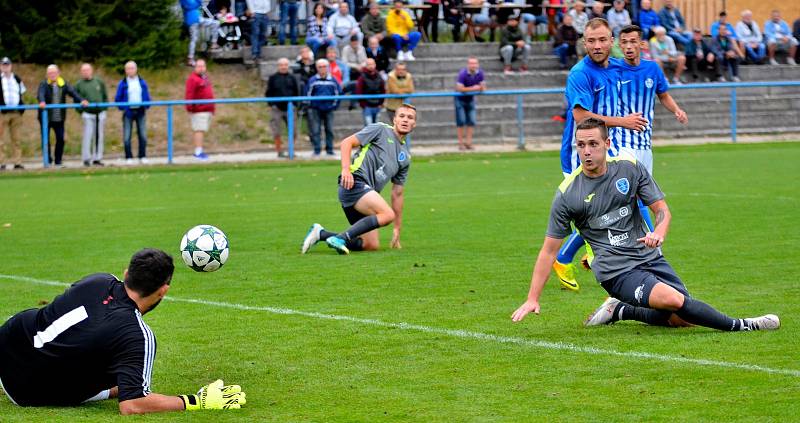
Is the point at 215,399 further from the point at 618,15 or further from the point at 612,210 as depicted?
the point at 618,15

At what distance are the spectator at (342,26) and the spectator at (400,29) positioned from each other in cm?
82

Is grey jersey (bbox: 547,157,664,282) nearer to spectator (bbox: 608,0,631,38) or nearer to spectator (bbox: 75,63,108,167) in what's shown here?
spectator (bbox: 75,63,108,167)

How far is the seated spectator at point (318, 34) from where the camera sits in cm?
2969

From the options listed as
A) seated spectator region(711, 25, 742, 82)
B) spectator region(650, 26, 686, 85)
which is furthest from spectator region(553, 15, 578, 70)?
seated spectator region(711, 25, 742, 82)

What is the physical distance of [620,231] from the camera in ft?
26.8

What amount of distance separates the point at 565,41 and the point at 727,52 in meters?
4.38

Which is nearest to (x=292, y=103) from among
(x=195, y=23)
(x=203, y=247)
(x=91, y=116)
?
(x=91, y=116)

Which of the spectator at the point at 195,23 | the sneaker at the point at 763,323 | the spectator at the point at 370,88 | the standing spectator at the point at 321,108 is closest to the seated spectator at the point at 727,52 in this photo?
the spectator at the point at 370,88

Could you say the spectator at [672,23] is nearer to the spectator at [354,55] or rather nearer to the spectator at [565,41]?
the spectator at [565,41]

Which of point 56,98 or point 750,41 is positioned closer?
point 56,98

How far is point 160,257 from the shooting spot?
6312mm

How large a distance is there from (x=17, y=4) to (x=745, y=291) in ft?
85.6

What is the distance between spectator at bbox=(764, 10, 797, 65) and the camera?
3444 centimetres

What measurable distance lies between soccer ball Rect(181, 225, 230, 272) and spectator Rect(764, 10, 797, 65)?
27.8m
